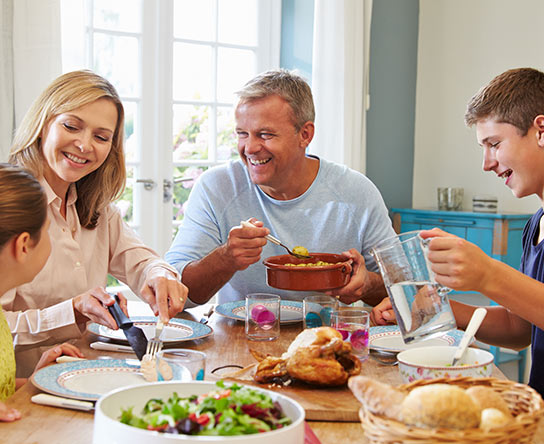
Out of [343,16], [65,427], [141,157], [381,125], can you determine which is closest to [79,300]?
[65,427]

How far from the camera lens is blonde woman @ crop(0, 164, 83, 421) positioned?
132cm

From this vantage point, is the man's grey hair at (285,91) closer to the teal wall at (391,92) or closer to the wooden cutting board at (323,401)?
the wooden cutting board at (323,401)

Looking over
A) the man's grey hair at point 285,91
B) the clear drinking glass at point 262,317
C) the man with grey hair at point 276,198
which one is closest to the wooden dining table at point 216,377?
the clear drinking glass at point 262,317

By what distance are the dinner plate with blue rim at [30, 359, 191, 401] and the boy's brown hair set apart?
1.06 metres

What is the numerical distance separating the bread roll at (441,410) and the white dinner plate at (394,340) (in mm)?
713

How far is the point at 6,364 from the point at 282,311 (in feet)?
2.57

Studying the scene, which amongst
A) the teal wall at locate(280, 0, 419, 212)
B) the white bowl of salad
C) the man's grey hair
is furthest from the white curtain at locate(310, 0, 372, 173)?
the white bowl of salad

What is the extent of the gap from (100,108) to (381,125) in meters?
3.04

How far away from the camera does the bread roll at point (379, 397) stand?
77 centimetres

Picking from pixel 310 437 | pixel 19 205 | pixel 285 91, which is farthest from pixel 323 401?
pixel 285 91

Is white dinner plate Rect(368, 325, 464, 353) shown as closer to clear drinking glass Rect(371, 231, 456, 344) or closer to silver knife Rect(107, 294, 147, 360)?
clear drinking glass Rect(371, 231, 456, 344)

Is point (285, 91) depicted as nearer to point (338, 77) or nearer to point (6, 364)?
point (6, 364)

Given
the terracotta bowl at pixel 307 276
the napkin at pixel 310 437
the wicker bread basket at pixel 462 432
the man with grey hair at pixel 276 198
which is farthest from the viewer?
the man with grey hair at pixel 276 198

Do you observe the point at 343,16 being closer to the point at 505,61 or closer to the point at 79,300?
the point at 505,61
